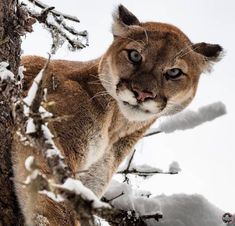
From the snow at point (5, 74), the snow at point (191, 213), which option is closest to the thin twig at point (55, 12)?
the snow at point (5, 74)

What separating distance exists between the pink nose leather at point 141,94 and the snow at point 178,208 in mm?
1394

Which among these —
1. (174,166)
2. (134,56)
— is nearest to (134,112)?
(134,56)

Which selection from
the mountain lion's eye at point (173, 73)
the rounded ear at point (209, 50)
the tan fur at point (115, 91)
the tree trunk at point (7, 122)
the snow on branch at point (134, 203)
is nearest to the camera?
the tree trunk at point (7, 122)

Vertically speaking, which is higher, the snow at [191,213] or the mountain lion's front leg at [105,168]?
the mountain lion's front leg at [105,168]

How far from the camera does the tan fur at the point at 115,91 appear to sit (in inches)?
182

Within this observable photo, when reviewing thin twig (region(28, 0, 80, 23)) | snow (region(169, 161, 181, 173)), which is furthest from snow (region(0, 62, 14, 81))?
snow (region(169, 161, 181, 173))

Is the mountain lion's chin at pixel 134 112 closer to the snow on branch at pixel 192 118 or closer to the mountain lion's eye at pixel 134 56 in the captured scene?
the mountain lion's eye at pixel 134 56

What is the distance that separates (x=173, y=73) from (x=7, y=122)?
214 cm

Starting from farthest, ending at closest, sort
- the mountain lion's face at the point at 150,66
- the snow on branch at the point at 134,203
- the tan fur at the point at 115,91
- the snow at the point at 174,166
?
1. the snow at the point at 174,166
2. the snow on branch at the point at 134,203
3. the mountain lion's face at the point at 150,66
4. the tan fur at the point at 115,91

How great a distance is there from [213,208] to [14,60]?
299 centimetres

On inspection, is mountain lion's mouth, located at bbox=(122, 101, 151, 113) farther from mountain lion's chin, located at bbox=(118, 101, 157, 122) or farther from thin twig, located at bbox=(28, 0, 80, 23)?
thin twig, located at bbox=(28, 0, 80, 23)

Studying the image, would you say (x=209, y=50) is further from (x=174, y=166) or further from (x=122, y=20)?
(x=174, y=166)

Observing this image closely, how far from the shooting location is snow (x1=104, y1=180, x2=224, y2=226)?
5.48 m

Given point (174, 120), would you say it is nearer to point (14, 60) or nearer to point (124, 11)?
point (124, 11)
